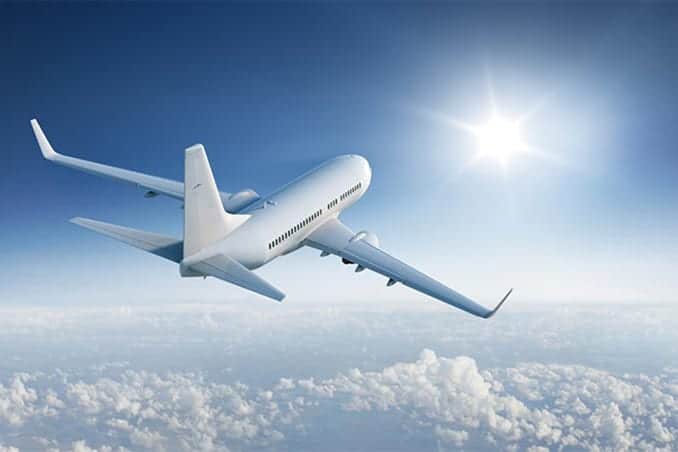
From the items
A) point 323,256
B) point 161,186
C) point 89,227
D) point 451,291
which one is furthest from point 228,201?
point 451,291

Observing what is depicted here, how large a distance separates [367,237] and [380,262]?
3301 mm

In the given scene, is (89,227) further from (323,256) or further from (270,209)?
(323,256)

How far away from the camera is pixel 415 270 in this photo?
3675 cm

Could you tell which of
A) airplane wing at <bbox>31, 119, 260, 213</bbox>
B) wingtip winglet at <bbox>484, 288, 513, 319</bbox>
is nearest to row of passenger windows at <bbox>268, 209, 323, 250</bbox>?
airplane wing at <bbox>31, 119, 260, 213</bbox>

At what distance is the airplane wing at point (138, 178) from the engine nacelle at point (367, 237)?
8.53 metres

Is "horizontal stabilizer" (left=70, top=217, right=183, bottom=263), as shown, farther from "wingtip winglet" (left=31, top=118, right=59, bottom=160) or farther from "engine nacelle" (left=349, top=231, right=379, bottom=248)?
"wingtip winglet" (left=31, top=118, right=59, bottom=160)

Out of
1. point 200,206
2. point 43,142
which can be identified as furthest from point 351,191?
point 43,142

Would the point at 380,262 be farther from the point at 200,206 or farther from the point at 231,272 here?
the point at 200,206

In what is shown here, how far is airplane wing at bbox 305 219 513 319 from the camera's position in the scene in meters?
32.9

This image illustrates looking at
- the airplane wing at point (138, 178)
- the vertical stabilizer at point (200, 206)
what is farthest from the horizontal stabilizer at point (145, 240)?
the airplane wing at point (138, 178)

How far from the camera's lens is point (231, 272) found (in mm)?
31250

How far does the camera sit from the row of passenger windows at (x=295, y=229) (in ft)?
121

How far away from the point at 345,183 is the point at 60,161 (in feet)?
70.3

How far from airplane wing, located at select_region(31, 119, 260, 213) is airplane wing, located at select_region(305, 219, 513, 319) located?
249 inches
